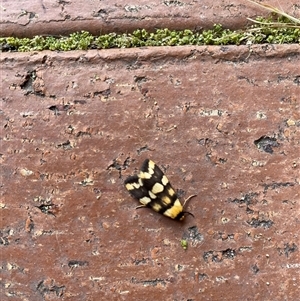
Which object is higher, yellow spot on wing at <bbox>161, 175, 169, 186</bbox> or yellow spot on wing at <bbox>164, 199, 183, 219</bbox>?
yellow spot on wing at <bbox>161, 175, 169, 186</bbox>

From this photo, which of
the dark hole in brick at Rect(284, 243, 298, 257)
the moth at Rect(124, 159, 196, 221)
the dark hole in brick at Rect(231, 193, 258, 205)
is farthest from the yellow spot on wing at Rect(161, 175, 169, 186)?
the dark hole in brick at Rect(284, 243, 298, 257)

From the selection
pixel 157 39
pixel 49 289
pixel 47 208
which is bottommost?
pixel 49 289

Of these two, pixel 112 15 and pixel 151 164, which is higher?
pixel 112 15

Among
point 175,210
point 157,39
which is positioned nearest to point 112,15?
point 157,39

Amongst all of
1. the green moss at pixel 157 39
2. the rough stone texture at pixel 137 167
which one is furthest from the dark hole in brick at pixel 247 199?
the green moss at pixel 157 39

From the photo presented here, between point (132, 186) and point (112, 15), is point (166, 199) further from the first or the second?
point (112, 15)

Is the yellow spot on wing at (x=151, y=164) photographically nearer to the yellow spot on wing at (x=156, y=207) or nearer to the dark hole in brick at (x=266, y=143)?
the yellow spot on wing at (x=156, y=207)

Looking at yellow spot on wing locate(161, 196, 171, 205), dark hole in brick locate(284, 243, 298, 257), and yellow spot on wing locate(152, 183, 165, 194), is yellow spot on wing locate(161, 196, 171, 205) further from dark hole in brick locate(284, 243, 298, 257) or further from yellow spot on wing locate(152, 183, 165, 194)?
dark hole in brick locate(284, 243, 298, 257)
